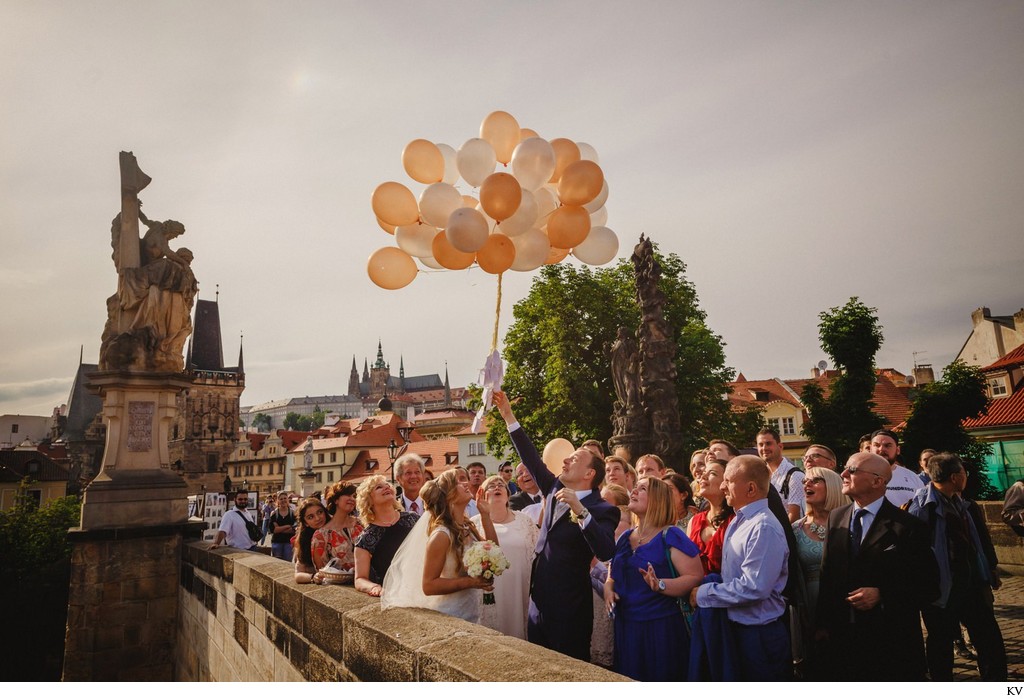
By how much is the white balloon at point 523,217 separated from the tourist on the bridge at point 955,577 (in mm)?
3827

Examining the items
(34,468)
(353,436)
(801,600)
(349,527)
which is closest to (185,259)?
(349,527)

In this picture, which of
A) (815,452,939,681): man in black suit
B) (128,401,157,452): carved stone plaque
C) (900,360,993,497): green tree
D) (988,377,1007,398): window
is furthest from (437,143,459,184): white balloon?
(988,377,1007,398): window

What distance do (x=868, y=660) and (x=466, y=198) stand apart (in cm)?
496

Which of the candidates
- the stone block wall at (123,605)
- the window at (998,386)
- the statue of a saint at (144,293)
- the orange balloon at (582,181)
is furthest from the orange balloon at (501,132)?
the window at (998,386)

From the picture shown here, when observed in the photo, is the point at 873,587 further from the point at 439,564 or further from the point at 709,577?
the point at 439,564

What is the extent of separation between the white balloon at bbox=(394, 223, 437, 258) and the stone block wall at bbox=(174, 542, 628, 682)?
3153mm

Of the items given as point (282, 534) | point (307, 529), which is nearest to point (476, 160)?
point (307, 529)

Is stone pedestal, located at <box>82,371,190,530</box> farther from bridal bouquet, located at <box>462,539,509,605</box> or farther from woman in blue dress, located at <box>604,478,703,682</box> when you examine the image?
woman in blue dress, located at <box>604,478,703,682</box>

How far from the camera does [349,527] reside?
5605 millimetres

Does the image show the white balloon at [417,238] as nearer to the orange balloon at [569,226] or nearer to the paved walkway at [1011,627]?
the orange balloon at [569,226]

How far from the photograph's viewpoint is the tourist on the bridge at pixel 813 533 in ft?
13.1

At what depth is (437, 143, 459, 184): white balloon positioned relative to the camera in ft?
21.5

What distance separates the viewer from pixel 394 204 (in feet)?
20.6
